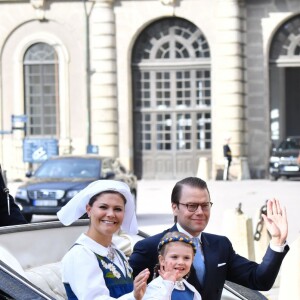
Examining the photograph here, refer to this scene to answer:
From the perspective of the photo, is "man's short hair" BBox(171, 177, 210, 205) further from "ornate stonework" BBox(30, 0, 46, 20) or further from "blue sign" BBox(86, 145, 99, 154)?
"ornate stonework" BBox(30, 0, 46, 20)

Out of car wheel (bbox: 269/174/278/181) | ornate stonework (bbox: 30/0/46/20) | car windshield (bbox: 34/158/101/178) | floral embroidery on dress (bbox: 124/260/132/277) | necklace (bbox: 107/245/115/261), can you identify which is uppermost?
ornate stonework (bbox: 30/0/46/20)

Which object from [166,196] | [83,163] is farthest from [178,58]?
[83,163]

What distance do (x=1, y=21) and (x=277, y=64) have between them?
32.0 ft

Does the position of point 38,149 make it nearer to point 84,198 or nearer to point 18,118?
point 18,118

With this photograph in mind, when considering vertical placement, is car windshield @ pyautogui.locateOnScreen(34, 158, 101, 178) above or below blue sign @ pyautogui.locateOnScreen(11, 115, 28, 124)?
below

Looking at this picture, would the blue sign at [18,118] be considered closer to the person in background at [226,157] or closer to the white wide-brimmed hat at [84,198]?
the person in background at [226,157]

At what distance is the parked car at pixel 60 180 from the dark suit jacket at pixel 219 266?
1451cm

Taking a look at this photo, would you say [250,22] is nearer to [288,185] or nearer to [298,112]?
[288,185]

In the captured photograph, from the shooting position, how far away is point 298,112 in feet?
157

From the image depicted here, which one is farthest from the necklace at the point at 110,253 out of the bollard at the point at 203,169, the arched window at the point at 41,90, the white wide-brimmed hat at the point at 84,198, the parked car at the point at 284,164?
the arched window at the point at 41,90

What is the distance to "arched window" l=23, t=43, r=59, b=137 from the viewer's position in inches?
1516

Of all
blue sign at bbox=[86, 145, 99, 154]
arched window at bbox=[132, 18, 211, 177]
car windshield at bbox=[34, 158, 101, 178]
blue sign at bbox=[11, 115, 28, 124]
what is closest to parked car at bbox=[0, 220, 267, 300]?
car windshield at bbox=[34, 158, 101, 178]

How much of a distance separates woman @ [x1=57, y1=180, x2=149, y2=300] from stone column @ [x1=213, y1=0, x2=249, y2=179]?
31.9m

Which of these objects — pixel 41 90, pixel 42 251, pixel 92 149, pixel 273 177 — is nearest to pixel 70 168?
pixel 92 149
